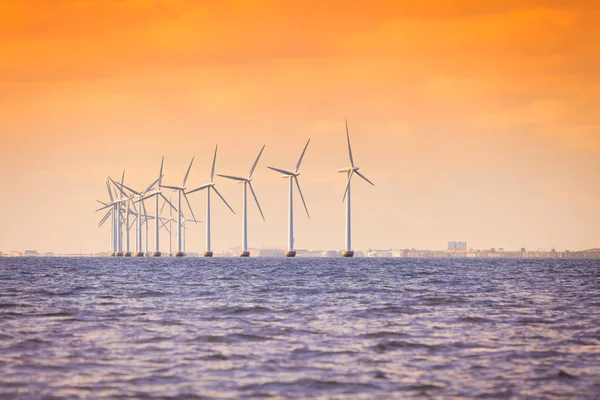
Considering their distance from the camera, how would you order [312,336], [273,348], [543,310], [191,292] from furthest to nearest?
1. [191,292]
2. [543,310]
3. [312,336]
4. [273,348]

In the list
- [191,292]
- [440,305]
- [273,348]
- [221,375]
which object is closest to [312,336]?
[273,348]

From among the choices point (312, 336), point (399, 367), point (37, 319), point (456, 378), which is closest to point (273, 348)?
point (312, 336)

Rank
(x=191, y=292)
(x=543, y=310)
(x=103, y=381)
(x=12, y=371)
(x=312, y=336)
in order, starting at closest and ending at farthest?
(x=103, y=381), (x=12, y=371), (x=312, y=336), (x=543, y=310), (x=191, y=292)

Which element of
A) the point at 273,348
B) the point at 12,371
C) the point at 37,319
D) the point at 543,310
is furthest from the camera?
the point at 543,310

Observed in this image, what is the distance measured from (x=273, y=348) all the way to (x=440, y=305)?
59.2 ft

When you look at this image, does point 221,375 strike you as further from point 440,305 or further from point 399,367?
point 440,305

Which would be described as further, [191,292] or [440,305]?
[191,292]

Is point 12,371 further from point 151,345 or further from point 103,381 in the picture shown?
point 151,345

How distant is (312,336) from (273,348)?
2.78 meters

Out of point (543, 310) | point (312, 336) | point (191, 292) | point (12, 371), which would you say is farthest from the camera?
point (191, 292)

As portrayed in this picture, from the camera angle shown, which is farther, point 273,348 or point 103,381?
point 273,348

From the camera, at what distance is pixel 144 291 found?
49.6 m

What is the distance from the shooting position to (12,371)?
19422 mm

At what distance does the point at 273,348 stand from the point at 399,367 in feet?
14.7
